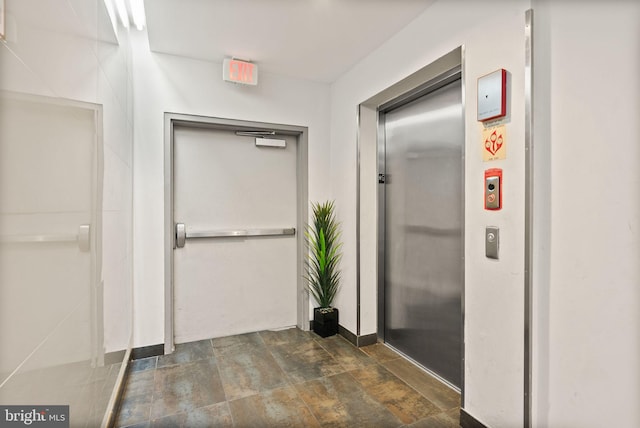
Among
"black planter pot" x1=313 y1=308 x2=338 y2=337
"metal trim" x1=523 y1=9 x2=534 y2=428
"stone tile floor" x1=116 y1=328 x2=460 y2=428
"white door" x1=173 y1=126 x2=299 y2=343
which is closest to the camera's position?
"metal trim" x1=523 y1=9 x2=534 y2=428

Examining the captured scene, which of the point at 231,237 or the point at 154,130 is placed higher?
the point at 154,130

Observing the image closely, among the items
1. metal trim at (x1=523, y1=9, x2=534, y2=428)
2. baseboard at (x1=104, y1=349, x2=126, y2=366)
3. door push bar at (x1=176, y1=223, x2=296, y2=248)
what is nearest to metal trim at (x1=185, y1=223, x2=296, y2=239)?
door push bar at (x1=176, y1=223, x2=296, y2=248)

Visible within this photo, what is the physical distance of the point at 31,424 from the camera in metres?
0.78

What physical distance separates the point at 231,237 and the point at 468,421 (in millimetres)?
2314

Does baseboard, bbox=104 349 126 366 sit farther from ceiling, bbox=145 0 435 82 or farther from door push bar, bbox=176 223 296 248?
ceiling, bbox=145 0 435 82

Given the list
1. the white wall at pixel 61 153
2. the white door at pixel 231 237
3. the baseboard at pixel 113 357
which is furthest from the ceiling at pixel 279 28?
the baseboard at pixel 113 357

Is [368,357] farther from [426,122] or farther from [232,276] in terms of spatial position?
[426,122]

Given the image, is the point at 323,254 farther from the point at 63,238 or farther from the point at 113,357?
the point at 63,238

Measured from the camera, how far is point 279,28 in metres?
2.29

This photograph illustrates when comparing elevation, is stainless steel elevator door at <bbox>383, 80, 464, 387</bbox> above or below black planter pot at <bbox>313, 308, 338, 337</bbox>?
above

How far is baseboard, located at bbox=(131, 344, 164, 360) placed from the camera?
2.59 m

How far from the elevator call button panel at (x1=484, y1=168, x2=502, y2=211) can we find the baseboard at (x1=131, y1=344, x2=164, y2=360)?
2.68 meters

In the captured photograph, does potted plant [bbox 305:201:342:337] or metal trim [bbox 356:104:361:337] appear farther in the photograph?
potted plant [bbox 305:201:342:337]

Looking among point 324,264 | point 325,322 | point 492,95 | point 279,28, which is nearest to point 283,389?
point 325,322
